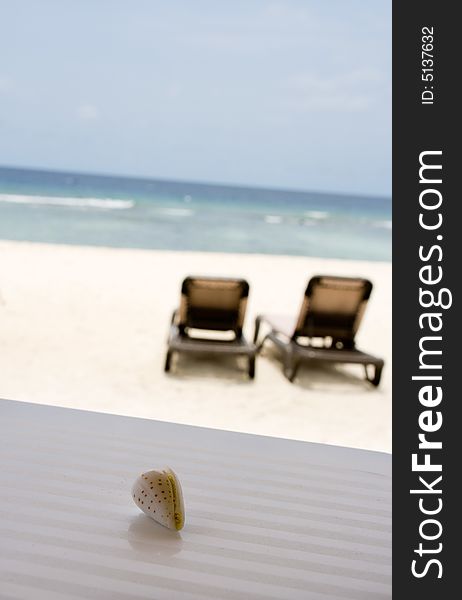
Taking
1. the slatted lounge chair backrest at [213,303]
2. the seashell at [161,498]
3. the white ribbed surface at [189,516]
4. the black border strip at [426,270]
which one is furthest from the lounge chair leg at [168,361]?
the black border strip at [426,270]

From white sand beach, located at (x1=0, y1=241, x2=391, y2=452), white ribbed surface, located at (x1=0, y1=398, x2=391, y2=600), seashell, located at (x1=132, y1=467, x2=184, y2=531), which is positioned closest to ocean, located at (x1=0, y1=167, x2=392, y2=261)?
white sand beach, located at (x1=0, y1=241, x2=391, y2=452)

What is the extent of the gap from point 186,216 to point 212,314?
22792 mm

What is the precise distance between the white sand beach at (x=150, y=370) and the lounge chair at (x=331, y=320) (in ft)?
0.62

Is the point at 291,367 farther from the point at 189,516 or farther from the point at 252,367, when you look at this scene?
the point at 189,516

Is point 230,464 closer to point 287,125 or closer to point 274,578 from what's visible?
point 274,578

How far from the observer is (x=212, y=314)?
17.0 feet

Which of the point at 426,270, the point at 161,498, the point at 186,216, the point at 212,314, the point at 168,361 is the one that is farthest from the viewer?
the point at 186,216

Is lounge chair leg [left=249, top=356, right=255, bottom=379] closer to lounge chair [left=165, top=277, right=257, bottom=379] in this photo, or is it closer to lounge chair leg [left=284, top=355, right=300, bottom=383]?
lounge chair [left=165, top=277, right=257, bottom=379]

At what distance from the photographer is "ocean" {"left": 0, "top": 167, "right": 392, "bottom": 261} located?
19672 millimetres

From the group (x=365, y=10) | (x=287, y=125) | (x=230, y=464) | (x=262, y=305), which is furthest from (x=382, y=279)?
(x=365, y=10)

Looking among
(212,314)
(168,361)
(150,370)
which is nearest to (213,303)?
(212,314)

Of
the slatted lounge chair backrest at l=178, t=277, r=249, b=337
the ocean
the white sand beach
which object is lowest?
the white sand beach

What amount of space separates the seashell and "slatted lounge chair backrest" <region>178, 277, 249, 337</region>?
3619mm

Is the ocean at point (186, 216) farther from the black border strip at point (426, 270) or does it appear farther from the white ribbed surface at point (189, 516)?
the black border strip at point (426, 270)
